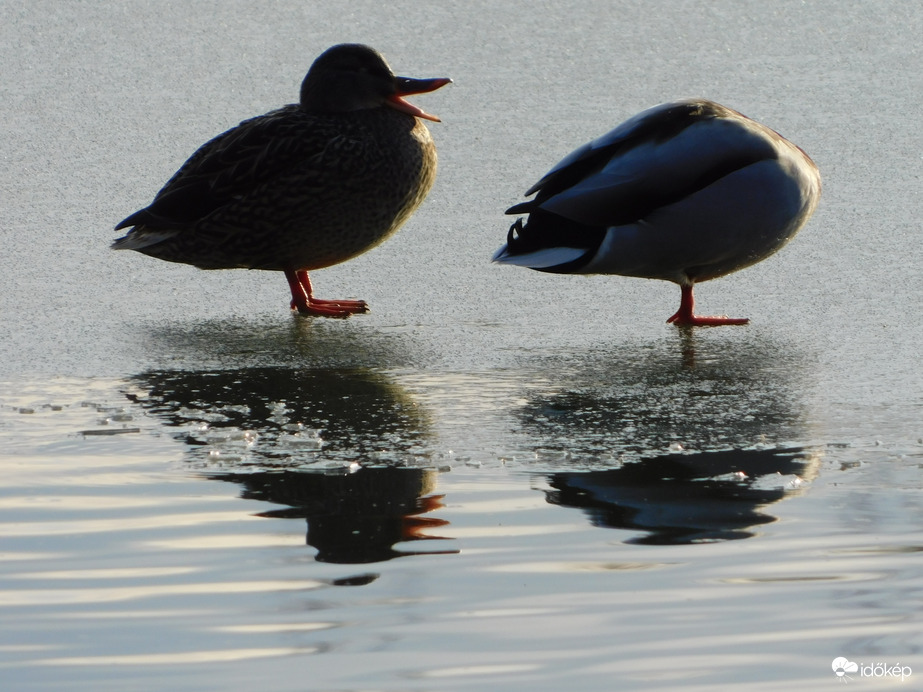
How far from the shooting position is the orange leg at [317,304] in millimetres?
4668

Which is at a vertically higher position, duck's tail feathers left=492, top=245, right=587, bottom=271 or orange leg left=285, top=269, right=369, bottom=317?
duck's tail feathers left=492, top=245, right=587, bottom=271

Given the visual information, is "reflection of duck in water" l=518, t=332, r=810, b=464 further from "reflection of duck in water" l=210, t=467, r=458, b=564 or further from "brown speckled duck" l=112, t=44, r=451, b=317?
"brown speckled duck" l=112, t=44, r=451, b=317

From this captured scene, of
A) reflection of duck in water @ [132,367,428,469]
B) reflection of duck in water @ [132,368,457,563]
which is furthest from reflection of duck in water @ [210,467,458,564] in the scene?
reflection of duck in water @ [132,367,428,469]

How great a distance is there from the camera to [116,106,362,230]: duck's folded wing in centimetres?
466

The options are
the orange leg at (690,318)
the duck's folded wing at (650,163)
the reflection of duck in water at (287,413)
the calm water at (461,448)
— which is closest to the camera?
the calm water at (461,448)

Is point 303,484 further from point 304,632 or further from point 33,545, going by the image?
point 304,632

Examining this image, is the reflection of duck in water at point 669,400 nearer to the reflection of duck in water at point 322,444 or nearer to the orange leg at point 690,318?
the orange leg at point 690,318

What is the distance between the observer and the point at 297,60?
8258 millimetres

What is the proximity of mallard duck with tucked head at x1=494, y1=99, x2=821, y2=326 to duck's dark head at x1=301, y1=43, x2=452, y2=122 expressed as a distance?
2.26 feet

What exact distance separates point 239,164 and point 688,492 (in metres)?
2.44

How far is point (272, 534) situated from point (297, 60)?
6.06 meters

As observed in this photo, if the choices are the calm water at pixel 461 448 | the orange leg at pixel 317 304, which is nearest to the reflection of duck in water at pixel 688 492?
the calm water at pixel 461 448

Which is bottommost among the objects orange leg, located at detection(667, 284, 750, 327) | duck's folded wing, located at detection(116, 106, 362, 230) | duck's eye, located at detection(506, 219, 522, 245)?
orange leg, located at detection(667, 284, 750, 327)

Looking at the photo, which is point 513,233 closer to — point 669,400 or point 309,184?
point 309,184
